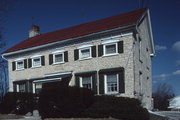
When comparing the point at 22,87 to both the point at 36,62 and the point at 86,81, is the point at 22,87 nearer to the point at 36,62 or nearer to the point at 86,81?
the point at 36,62

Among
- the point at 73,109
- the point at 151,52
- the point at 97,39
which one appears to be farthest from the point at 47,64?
the point at 151,52

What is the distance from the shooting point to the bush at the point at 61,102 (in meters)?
11.9

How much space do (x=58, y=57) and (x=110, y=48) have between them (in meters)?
5.73

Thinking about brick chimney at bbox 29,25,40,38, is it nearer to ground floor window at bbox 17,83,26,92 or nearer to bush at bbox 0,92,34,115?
ground floor window at bbox 17,83,26,92

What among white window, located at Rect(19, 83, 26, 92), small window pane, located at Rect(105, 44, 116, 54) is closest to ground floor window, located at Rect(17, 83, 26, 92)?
white window, located at Rect(19, 83, 26, 92)

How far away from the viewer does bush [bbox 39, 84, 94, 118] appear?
1195 cm

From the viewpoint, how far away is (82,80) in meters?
18.4

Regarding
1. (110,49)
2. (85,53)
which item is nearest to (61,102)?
(110,49)

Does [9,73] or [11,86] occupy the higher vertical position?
[9,73]

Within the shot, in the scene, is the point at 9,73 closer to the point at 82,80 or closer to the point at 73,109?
the point at 82,80

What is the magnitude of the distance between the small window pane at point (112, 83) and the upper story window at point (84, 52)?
7.88 ft

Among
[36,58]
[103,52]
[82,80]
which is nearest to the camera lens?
[103,52]

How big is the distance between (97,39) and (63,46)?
3.82 metres

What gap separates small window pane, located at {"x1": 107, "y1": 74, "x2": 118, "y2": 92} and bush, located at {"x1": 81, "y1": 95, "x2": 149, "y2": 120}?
3.84 m
